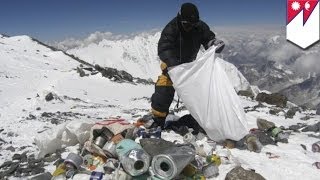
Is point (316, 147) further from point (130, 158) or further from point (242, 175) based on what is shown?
point (130, 158)

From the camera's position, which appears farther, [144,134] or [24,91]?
[24,91]

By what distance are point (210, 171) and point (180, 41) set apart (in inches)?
101

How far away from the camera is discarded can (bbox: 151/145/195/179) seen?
16.8ft

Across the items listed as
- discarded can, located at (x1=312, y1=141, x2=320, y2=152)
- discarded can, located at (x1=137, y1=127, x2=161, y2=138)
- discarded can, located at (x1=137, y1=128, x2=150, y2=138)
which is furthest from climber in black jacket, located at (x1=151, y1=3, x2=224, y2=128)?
discarded can, located at (x1=312, y1=141, x2=320, y2=152)

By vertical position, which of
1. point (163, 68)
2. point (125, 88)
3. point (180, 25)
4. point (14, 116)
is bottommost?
point (125, 88)

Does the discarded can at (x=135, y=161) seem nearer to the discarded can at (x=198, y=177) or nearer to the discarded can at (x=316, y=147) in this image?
the discarded can at (x=198, y=177)

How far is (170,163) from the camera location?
5.12 meters

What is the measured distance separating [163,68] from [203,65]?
740mm

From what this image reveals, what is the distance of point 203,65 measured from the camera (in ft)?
22.5

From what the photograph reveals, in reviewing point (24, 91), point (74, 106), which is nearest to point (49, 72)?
point (24, 91)

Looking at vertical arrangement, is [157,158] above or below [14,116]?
above

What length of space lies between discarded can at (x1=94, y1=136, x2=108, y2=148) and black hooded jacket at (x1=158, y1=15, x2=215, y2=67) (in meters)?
1.74

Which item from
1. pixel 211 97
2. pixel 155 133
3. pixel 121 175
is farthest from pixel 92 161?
pixel 211 97

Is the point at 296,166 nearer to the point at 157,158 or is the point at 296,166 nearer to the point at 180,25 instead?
the point at 157,158
